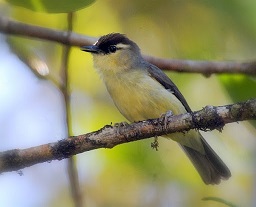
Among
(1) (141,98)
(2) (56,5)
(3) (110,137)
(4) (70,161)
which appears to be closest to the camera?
(2) (56,5)

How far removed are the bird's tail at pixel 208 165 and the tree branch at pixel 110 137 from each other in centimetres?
147

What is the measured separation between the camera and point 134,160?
12.9 feet

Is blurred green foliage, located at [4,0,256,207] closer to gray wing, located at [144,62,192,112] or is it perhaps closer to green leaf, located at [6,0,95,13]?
gray wing, located at [144,62,192,112]

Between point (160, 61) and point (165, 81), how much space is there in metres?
0.23

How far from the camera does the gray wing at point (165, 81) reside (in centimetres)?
437

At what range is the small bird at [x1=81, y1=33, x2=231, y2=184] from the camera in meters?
4.22

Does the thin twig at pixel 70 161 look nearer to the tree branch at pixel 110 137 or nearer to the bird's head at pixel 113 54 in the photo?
the tree branch at pixel 110 137

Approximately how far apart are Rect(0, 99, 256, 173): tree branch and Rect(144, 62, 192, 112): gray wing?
42.0 inches

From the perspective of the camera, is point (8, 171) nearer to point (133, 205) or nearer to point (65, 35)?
point (65, 35)

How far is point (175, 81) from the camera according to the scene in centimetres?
451

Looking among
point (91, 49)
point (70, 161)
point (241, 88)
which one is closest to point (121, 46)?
point (91, 49)

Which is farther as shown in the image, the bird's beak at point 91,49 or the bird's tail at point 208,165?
the bird's tail at point 208,165

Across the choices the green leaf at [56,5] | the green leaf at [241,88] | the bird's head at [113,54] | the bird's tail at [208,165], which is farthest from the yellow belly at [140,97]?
the green leaf at [56,5]

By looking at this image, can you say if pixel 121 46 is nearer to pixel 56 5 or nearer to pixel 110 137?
pixel 110 137
